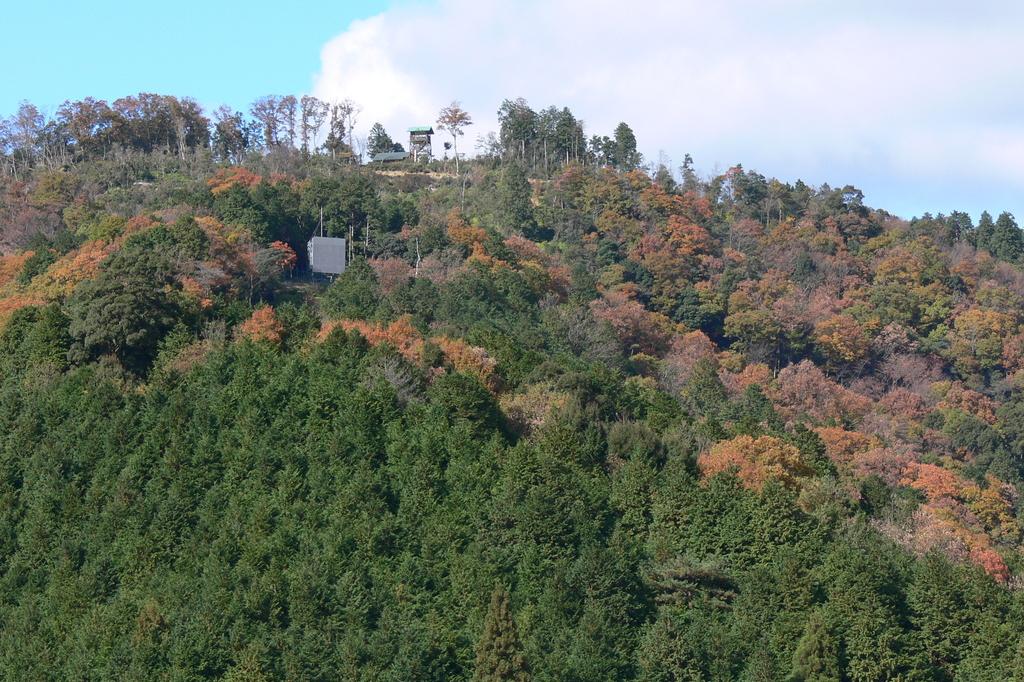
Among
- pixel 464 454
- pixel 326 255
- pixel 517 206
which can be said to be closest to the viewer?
pixel 464 454

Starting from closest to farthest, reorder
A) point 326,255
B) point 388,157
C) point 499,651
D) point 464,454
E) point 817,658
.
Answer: point 499,651 < point 817,658 < point 464,454 < point 326,255 < point 388,157

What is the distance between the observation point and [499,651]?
35562 mm

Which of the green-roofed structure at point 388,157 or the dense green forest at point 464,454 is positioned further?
the green-roofed structure at point 388,157

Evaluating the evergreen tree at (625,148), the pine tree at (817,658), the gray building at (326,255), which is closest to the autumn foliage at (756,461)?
the pine tree at (817,658)

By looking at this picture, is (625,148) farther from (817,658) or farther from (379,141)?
(817,658)

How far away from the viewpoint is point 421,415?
45.7 meters

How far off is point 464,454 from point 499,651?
30.4 feet

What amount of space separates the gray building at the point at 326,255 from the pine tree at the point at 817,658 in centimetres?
3298

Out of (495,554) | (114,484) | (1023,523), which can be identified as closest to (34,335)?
(114,484)

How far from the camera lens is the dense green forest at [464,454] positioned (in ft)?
122

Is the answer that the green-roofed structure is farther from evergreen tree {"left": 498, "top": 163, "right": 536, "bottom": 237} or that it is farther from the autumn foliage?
the autumn foliage

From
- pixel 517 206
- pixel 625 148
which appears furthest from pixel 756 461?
pixel 625 148

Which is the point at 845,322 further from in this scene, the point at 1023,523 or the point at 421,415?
the point at 421,415

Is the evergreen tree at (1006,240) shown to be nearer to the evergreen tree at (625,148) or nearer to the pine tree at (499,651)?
the evergreen tree at (625,148)
